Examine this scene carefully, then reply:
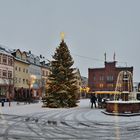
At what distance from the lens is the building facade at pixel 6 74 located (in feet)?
198

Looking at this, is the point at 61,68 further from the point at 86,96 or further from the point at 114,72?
the point at 86,96

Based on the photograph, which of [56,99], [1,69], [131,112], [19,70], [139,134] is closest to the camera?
[139,134]

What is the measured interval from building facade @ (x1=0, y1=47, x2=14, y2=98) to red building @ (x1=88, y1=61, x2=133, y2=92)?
3704 cm

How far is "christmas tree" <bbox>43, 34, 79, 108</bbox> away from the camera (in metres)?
38.6

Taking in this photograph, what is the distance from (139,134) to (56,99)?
23.5 m

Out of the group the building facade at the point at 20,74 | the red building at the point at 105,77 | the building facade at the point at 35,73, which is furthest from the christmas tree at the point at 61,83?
the red building at the point at 105,77

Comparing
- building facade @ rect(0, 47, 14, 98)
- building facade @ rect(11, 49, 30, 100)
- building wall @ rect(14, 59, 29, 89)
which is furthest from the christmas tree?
building wall @ rect(14, 59, 29, 89)

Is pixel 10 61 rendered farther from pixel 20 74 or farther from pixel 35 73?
pixel 35 73

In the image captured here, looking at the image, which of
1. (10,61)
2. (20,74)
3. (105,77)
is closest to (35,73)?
(20,74)

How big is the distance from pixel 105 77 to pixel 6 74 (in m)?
40.9

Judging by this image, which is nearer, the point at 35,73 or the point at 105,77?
the point at 35,73

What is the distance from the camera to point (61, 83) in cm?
3919

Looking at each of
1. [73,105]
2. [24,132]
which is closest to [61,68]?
[73,105]

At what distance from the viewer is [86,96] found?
367 feet
